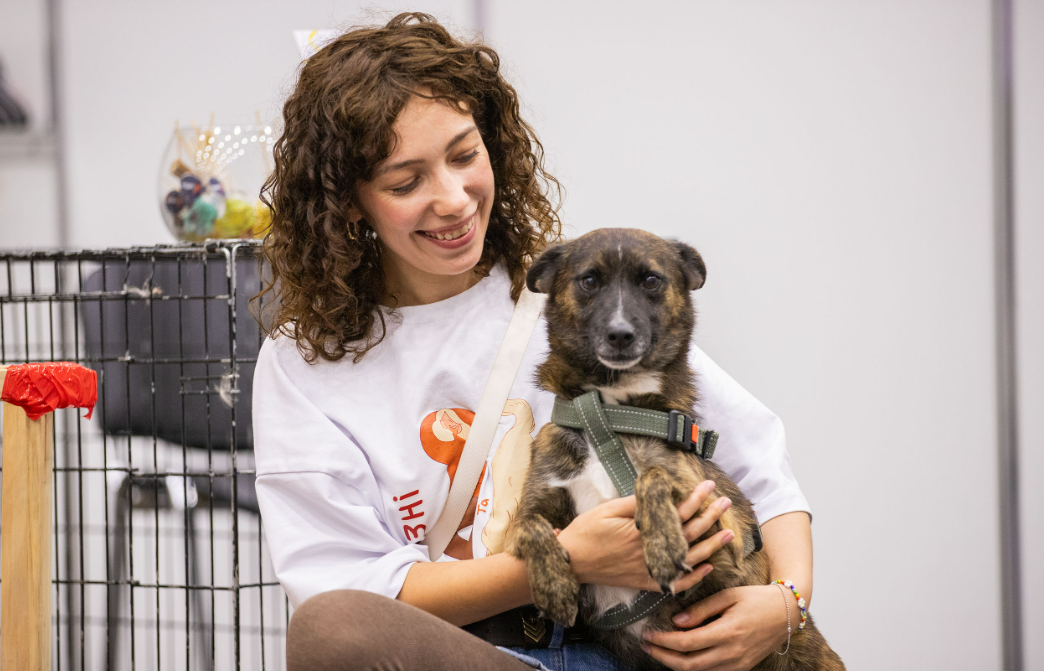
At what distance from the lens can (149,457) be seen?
2746 mm

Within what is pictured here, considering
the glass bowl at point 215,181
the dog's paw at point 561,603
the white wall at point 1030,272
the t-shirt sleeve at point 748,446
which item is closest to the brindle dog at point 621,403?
the dog's paw at point 561,603

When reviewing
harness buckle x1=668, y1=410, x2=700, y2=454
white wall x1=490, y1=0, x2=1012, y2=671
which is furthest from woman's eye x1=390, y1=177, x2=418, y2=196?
white wall x1=490, y1=0, x2=1012, y2=671

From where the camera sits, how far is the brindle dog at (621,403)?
3.96 ft

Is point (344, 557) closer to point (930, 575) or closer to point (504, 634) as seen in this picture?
point (504, 634)

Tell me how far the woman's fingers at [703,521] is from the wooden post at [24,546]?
116cm

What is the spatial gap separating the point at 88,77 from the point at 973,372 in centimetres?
357

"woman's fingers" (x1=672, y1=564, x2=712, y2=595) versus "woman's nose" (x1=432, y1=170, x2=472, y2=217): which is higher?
"woman's nose" (x1=432, y1=170, x2=472, y2=217)

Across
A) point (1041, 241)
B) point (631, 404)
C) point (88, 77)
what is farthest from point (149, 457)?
point (1041, 241)

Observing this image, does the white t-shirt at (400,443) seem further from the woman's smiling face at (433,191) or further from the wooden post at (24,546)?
the wooden post at (24,546)

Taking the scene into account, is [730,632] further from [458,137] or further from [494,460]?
[458,137]

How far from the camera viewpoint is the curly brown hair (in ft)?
4.68

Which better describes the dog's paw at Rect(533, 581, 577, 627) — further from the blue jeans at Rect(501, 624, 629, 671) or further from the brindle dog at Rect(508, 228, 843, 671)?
the blue jeans at Rect(501, 624, 629, 671)

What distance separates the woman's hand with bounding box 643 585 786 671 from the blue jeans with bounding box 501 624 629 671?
9 cm

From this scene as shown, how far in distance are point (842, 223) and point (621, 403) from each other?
183 centimetres
